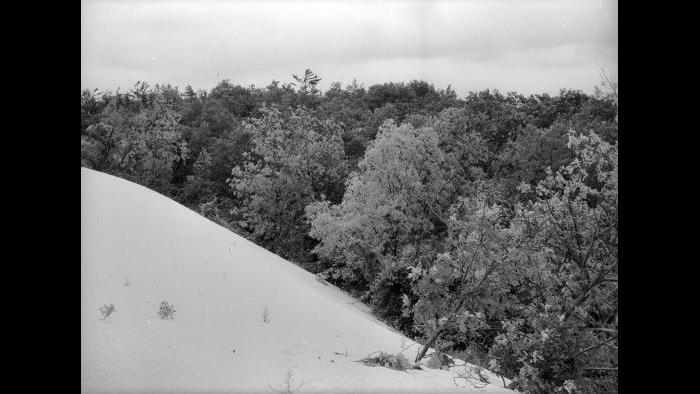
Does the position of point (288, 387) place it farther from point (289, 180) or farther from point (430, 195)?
point (289, 180)

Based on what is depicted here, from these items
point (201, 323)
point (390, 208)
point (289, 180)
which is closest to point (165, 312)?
point (201, 323)

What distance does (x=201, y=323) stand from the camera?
31.9 feet

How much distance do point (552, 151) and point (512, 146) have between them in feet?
8.99

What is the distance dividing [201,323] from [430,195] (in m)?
11.6

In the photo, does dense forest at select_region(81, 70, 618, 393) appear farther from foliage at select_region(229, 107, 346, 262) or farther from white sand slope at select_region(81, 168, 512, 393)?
white sand slope at select_region(81, 168, 512, 393)

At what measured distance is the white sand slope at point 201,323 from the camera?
7.62m

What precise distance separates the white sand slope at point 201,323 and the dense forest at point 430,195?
4.99ft

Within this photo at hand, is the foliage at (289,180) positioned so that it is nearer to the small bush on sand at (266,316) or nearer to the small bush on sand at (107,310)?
the small bush on sand at (266,316)

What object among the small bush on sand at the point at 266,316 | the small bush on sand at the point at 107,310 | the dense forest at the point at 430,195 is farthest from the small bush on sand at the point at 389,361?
the small bush on sand at the point at 107,310

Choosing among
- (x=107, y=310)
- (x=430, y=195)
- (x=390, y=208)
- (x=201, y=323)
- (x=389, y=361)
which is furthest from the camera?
(x=430, y=195)

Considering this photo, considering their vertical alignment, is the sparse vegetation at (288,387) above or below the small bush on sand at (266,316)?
below
